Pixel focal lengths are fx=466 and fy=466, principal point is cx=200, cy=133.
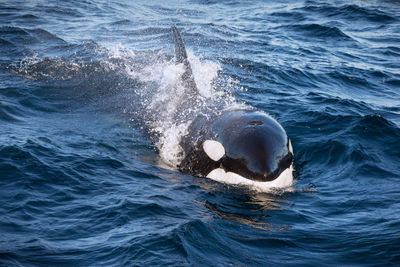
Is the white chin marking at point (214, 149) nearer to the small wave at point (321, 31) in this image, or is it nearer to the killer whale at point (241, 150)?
the killer whale at point (241, 150)

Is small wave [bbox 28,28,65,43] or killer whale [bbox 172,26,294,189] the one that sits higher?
small wave [bbox 28,28,65,43]

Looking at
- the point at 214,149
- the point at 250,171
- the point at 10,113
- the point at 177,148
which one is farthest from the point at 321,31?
the point at 250,171

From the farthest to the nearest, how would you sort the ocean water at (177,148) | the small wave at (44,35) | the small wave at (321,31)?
the small wave at (321,31), the small wave at (44,35), the ocean water at (177,148)

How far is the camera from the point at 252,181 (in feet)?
25.1

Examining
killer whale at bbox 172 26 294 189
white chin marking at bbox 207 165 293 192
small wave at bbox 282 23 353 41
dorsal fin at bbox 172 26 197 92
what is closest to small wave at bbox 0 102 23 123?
dorsal fin at bbox 172 26 197 92

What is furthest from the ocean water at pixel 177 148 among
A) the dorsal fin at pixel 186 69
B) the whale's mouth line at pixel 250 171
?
the dorsal fin at pixel 186 69

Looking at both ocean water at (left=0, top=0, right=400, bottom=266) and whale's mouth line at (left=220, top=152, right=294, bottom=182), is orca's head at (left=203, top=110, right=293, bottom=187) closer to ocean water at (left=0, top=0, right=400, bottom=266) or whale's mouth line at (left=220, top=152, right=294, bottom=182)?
whale's mouth line at (left=220, top=152, right=294, bottom=182)

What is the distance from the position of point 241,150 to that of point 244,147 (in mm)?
71

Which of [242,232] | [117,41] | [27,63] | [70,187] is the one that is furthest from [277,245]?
[117,41]

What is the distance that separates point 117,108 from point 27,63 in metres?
4.79

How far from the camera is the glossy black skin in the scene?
7617 mm

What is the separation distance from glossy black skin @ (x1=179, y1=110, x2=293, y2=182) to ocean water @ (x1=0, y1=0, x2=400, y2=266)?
325mm

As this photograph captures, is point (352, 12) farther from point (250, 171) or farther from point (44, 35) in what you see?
point (250, 171)

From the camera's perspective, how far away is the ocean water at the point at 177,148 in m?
6.34
